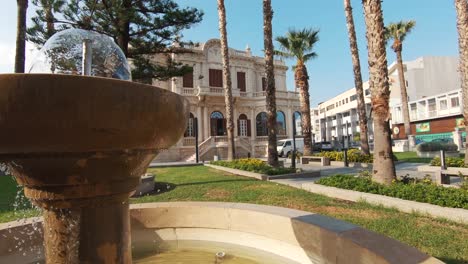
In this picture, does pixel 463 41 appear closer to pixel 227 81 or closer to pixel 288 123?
pixel 227 81

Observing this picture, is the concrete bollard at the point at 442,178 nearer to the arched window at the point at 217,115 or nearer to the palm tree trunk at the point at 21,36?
the palm tree trunk at the point at 21,36

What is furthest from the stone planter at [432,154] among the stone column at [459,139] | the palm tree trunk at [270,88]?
the palm tree trunk at [270,88]

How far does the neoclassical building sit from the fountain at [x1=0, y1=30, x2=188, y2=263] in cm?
2577

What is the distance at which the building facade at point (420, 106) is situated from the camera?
35594mm

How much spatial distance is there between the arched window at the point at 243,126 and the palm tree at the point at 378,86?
2580cm

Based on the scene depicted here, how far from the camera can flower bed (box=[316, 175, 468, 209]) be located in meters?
5.42

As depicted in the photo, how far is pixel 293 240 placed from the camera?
350 cm

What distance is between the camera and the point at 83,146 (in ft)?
5.47

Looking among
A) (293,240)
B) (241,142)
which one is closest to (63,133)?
(293,240)

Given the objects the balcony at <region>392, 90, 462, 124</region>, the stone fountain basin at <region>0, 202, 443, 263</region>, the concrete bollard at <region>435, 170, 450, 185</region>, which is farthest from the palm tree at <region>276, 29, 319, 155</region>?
the balcony at <region>392, 90, 462, 124</region>

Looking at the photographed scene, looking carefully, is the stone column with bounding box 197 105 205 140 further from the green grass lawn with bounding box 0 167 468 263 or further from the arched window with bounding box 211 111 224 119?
the green grass lawn with bounding box 0 167 468 263

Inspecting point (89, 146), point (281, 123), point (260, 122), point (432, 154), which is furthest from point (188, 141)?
point (89, 146)

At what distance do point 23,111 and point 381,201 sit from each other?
6.28 metres

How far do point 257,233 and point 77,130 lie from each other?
2879mm
